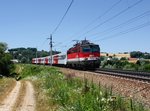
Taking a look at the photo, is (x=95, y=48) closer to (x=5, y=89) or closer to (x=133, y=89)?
(x=5, y=89)

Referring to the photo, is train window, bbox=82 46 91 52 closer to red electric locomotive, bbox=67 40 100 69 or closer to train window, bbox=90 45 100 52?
red electric locomotive, bbox=67 40 100 69

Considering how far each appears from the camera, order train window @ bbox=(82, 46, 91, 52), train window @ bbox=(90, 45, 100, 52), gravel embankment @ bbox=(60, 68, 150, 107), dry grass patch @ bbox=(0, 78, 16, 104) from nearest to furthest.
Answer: gravel embankment @ bbox=(60, 68, 150, 107) < dry grass patch @ bbox=(0, 78, 16, 104) < train window @ bbox=(82, 46, 91, 52) < train window @ bbox=(90, 45, 100, 52)

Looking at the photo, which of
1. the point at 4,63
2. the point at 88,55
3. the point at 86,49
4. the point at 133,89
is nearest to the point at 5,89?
the point at 88,55

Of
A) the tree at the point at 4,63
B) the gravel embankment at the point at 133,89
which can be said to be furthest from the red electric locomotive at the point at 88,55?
the tree at the point at 4,63

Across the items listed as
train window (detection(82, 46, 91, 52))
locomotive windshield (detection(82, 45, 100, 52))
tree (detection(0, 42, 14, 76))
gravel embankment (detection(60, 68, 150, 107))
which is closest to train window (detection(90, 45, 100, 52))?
locomotive windshield (detection(82, 45, 100, 52))

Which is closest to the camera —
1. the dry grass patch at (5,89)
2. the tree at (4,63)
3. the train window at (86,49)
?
the dry grass patch at (5,89)

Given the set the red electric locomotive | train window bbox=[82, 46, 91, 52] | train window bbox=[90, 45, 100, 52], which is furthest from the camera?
train window bbox=[90, 45, 100, 52]

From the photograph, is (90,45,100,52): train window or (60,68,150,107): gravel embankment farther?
(90,45,100,52): train window

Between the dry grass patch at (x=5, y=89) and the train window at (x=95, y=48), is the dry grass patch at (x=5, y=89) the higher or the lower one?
the lower one

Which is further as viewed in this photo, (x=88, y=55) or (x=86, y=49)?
(x=86, y=49)

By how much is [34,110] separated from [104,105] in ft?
24.6

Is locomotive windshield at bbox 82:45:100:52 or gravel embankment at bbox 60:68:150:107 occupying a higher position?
locomotive windshield at bbox 82:45:100:52

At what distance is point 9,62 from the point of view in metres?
109

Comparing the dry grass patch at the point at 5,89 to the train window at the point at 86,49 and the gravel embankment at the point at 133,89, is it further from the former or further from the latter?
the train window at the point at 86,49
